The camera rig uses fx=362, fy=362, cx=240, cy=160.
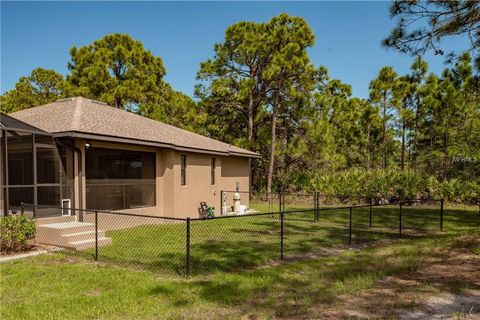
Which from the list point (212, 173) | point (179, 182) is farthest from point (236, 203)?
point (179, 182)

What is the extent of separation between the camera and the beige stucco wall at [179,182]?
46.6 feet

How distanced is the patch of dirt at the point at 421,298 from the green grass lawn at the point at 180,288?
0.22 meters

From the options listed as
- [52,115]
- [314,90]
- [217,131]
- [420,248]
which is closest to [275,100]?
[314,90]

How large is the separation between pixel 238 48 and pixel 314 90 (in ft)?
20.8

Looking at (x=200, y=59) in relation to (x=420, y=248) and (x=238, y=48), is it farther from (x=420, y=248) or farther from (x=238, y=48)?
(x=420, y=248)

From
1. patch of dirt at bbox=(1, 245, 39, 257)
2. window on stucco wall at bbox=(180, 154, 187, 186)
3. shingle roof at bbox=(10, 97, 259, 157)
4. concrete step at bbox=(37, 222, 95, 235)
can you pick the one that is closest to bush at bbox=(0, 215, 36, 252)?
patch of dirt at bbox=(1, 245, 39, 257)

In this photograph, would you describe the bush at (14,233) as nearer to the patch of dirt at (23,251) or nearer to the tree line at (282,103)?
the patch of dirt at (23,251)

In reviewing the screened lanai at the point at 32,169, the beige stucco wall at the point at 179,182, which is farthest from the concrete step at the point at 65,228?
A: the beige stucco wall at the point at 179,182

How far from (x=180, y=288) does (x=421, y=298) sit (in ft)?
12.1

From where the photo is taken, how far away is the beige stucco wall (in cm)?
1419

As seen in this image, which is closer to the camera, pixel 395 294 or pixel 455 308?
pixel 455 308

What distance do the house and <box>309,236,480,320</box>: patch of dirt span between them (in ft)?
28.8

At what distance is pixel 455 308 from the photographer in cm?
495

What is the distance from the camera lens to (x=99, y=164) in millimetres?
12359
